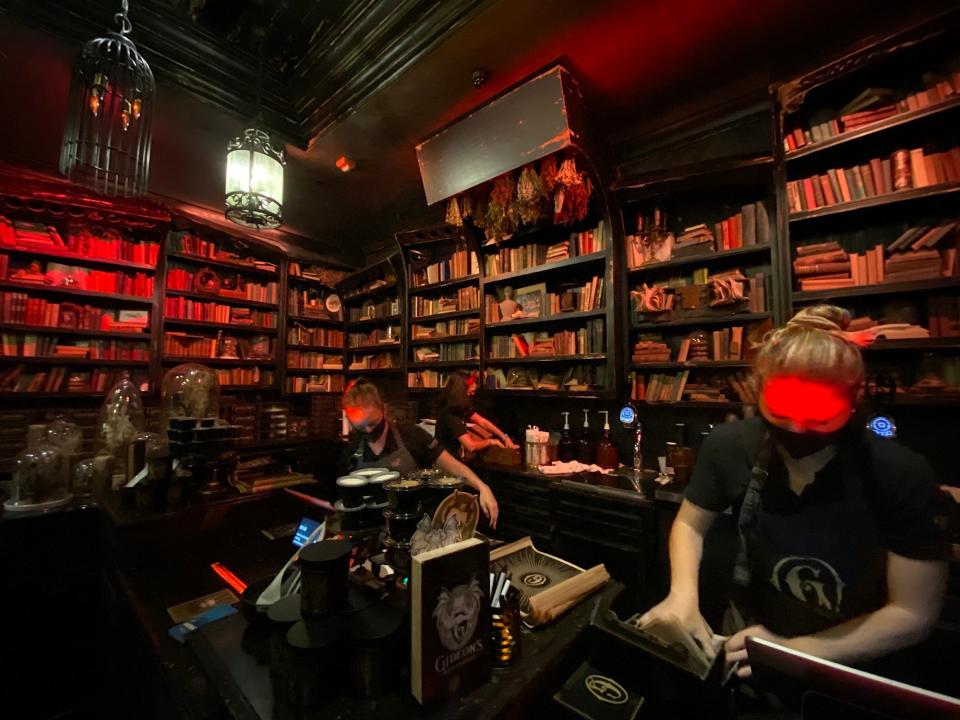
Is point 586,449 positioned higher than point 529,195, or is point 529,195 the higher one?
point 529,195

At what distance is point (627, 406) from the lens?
3.09m

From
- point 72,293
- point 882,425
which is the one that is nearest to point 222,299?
point 72,293

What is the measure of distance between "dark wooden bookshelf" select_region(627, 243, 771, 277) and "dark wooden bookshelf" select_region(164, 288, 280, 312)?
429cm

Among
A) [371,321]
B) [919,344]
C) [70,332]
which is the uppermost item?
[371,321]

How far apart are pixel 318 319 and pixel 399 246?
5.67 ft

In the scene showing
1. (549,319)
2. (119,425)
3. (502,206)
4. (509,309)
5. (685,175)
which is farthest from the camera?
(509,309)

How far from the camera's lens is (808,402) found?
1.09 metres

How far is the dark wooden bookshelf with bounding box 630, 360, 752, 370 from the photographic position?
8.46ft

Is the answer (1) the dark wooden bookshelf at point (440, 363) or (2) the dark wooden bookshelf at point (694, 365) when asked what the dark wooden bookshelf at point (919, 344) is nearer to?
(2) the dark wooden bookshelf at point (694, 365)

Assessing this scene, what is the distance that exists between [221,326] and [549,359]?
378 cm

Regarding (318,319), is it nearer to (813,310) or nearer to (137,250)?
(137,250)

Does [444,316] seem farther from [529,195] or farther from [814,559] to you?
[814,559]

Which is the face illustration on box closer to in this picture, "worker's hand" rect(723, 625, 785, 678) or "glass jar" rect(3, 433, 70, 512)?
"worker's hand" rect(723, 625, 785, 678)

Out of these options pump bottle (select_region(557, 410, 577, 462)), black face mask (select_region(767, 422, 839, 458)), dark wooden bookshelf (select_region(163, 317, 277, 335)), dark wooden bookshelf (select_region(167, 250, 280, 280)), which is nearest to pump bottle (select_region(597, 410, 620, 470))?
pump bottle (select_region(557, 410, 577, 462))
